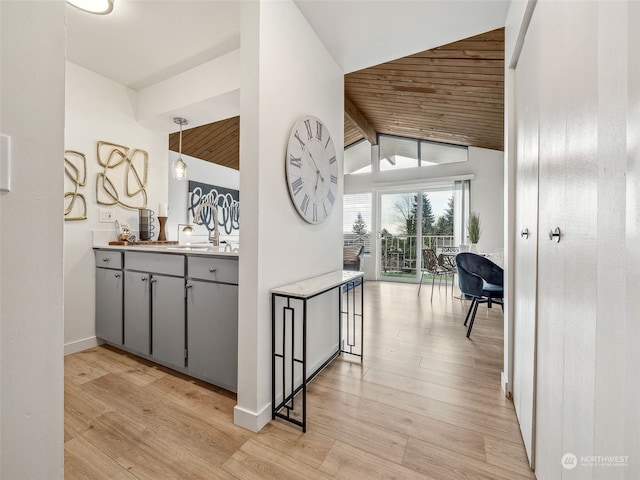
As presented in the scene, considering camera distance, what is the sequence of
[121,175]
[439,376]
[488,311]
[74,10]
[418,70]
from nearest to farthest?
[74,10] < [439,376] < [121,175] < [418,70] < [488,311]

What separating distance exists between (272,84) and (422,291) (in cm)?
458

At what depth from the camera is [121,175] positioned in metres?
2.81

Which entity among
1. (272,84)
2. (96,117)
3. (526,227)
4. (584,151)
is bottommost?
(526,227)

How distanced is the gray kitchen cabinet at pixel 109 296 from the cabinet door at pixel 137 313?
105mm

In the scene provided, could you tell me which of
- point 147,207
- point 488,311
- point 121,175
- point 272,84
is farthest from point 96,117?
point 488,311

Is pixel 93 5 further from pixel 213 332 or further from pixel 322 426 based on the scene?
pixel 322 426

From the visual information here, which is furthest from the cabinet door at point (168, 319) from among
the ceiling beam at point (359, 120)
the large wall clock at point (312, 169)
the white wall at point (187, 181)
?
the ceiling beam at point (359, 120)

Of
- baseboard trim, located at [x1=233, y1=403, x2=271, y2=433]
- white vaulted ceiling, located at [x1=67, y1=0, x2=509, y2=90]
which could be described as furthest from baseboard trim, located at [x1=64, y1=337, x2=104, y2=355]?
white vaulted ceiling, located at [x1=67, y1=0, x2=509, y2=90]

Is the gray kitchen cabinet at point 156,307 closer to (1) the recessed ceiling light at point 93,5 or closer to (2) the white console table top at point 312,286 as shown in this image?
(2) the white console table top at point 312,286

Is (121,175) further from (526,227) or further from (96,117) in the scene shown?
(526,227)

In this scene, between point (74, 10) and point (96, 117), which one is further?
point (96, 117)

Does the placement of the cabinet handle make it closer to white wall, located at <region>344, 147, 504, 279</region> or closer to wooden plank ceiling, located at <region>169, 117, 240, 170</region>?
wooden plank ceiling, located at <region>169, 117, 240, 170</region>

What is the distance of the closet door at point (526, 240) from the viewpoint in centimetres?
124

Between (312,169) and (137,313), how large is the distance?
1777 millimetres
